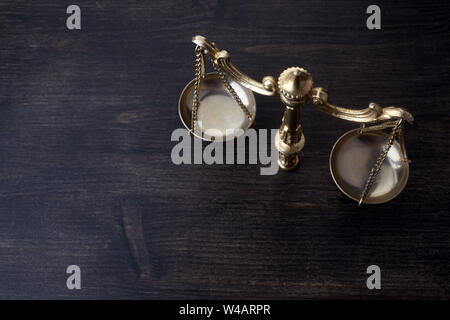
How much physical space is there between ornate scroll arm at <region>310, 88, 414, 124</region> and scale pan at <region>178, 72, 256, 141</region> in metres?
0.19

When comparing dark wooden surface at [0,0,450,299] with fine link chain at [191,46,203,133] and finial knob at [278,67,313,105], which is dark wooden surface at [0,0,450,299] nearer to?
fine link chain at [191,46,203,133]

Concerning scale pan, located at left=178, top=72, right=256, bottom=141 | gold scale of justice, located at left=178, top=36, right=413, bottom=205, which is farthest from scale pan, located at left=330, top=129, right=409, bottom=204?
scale pan, located at left=178, top=72, right=256, bottom=141

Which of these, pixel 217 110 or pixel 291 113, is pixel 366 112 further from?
pixel 217 110

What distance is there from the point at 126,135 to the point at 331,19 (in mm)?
396

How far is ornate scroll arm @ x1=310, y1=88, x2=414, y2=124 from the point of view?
1.80ft

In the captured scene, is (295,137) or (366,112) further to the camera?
(295,137)

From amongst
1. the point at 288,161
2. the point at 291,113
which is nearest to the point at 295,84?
the point at 291,113

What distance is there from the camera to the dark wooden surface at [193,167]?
71cm

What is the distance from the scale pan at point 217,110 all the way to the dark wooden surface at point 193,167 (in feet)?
0.08

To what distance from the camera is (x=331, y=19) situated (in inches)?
32.2

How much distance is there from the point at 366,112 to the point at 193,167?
0.29 metres

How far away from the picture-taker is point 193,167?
754 mm
